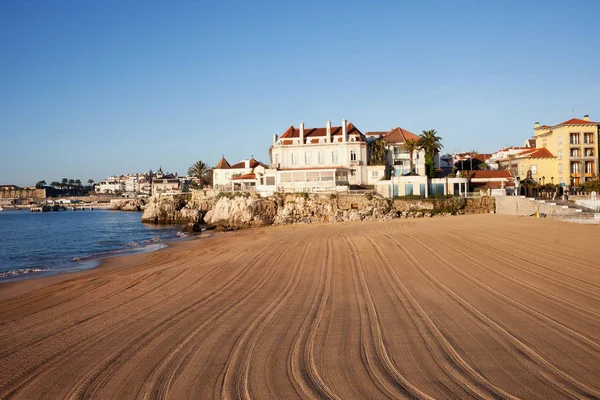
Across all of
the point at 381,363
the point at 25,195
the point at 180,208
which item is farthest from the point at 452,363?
the point at 25,195

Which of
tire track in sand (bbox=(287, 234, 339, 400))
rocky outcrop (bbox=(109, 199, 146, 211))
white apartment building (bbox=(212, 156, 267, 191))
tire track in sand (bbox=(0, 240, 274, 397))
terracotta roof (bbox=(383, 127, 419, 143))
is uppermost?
terracotta roof (bbox=(383, 127, 419, 143))

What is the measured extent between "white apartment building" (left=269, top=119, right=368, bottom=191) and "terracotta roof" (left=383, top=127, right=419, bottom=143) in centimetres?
615

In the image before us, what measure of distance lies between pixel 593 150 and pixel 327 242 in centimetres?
4344

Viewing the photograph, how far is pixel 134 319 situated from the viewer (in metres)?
10.9

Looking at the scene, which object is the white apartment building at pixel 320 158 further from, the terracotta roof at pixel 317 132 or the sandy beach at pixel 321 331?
the sandy beach at pixel 321 331

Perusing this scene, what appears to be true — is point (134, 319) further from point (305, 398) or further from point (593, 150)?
point (593, 150)

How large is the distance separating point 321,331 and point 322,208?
3772 centimetres

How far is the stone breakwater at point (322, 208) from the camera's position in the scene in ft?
147

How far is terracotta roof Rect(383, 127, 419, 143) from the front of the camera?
59906 mm

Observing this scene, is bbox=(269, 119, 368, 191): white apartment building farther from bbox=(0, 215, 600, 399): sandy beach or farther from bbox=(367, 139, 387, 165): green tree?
bbox=(0, 215, 600, 399): sandy beach

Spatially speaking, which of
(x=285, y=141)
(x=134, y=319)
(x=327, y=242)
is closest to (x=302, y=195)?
(x=285, y=141)

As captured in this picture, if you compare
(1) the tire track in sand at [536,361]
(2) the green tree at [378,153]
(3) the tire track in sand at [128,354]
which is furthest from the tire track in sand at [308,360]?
(2) the green tree at [378,153]

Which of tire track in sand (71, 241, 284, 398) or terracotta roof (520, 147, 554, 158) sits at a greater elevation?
terracotta roof (520, 147, 554, 158)

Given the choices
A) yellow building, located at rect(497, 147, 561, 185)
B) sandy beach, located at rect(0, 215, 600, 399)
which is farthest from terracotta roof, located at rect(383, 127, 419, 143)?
sandy beach, located at rect(0, 215, 600, 399)
